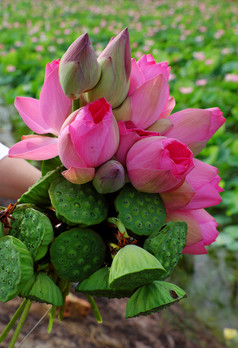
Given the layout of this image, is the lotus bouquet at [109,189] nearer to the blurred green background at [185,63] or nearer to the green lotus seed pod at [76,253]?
the green lotus seed pod at [76,253]

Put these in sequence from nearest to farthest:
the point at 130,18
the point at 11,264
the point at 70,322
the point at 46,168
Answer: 1. the point at 11,264
2. the point at 46,168
3. the point at 70,322
4. the point at 130,18

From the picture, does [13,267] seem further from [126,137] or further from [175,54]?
[175,54]

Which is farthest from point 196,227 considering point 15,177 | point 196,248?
point 15,177

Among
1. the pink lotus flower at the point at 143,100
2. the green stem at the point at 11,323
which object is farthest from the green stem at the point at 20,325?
the pink lotus flower at the point at 143,100

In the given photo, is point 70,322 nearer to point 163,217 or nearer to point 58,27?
point 163,217

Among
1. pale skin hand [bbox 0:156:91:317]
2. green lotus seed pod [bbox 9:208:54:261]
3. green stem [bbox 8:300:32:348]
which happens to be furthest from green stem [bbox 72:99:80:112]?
pale skin hand [bbox 0:156:91:317]

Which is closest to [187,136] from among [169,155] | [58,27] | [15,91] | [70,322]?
[169,155]

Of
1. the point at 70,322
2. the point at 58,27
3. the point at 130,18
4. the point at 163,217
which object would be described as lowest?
the point at 130,18
